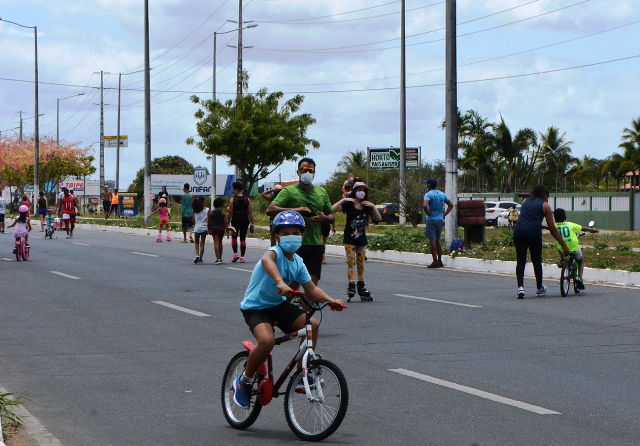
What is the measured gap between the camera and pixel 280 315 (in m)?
6.98

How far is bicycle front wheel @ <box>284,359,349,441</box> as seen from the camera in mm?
6457

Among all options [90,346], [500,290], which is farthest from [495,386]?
[500,290]

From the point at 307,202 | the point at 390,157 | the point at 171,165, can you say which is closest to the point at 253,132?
the point at 390,157

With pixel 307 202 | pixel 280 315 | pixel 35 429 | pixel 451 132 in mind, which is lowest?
pixel 35 429

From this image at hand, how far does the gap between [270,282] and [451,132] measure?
17.6 metres

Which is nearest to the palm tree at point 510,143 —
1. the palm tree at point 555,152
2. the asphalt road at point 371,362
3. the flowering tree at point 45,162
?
the palm tree at point 555,152

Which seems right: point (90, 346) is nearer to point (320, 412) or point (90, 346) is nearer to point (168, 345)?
point (168, 345)

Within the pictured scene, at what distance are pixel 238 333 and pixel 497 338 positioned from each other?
2.97m

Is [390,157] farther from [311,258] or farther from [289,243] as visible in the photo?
[289,243]

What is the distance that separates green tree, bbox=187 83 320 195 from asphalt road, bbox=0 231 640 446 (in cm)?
3048

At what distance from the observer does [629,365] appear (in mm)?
9414

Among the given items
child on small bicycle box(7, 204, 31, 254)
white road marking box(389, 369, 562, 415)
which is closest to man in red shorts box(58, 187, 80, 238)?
child on small bicycle box(7, 204, 31, 254)

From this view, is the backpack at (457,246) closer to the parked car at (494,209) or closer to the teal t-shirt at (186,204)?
the teal t-shirt at (186,204)

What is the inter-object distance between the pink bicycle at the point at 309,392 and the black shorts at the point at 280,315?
0.12m
